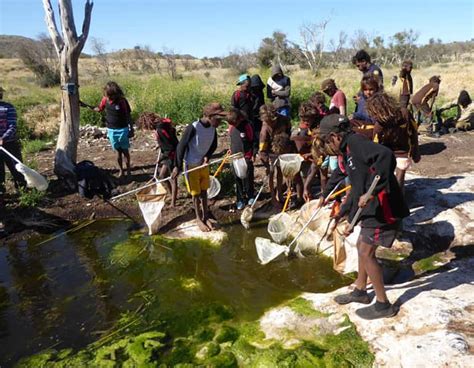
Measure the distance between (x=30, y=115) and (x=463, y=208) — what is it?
11410mm

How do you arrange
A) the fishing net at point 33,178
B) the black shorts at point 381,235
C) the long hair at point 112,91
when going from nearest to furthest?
the black shorts at point 381,235 → the fishing net at point 33,178 → the long hair at point 112,91

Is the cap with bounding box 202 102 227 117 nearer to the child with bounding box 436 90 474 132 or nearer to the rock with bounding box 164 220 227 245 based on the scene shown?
the rock with bounding box 164 220 227 245

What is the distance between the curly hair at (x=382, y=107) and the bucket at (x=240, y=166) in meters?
2.20

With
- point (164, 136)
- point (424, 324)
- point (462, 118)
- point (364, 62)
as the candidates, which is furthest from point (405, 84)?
point (424, 324)

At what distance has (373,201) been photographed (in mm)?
3008

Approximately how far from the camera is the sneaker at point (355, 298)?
135 inches

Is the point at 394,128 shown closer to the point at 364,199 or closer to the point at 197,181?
the point at 364,199

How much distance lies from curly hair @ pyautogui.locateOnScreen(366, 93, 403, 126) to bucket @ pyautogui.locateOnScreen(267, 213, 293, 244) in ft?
5.87

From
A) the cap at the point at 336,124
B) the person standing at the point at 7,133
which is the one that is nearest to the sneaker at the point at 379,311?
the cap at the point at 336,124

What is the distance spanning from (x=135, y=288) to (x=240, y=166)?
212 centimetres

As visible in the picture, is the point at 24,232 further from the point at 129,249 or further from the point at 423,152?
the point at 423,152

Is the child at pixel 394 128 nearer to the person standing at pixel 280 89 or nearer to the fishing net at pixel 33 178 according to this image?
the person standing at pixel 280 89

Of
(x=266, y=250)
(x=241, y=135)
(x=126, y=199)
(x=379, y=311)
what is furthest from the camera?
(x=126, y=199)

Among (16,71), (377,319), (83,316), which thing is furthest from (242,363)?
(16,71)
